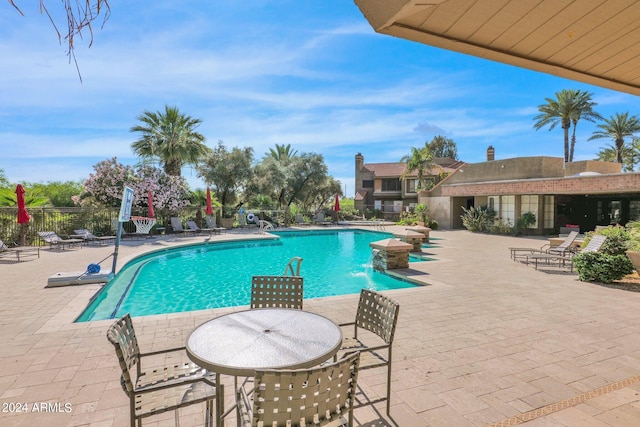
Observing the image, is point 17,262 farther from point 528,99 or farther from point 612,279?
point 528,99

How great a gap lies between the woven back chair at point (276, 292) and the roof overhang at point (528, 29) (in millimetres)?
2521

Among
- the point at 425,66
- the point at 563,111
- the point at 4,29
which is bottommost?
the point at 4,29

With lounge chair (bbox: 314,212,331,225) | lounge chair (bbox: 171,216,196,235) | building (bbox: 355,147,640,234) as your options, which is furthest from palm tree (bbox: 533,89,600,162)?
lounge chair (bbox: 171,216,196,235)

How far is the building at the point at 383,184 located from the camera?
114 ft

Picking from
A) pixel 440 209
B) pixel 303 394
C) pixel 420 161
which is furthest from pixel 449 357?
pixel 420 161

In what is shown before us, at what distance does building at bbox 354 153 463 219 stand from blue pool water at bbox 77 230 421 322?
20806 millimetres

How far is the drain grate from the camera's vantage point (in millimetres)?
2516

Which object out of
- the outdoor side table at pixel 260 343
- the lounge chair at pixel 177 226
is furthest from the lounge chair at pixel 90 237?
the outdoor side table at pixel 260 343

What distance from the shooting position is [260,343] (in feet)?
7.41

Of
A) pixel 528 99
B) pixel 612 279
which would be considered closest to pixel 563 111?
pixel 528 99

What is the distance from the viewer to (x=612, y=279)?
705 centimetres

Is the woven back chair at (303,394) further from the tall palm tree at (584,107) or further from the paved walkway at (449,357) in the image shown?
the tall palm tree at (584,107)

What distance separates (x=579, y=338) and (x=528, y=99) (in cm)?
3292

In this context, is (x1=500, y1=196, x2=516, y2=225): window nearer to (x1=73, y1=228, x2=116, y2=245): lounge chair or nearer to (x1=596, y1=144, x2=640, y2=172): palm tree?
(x1=596, y1=144, x2=640, y2=172): palm tree
